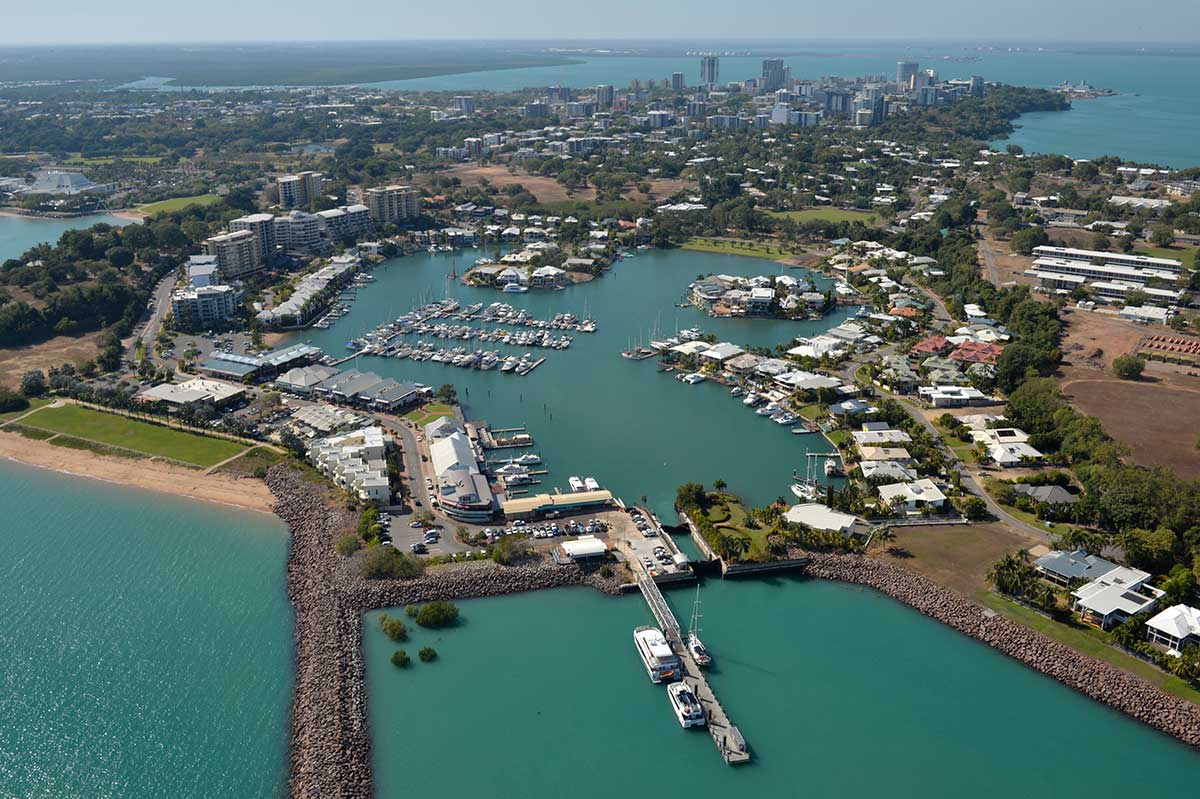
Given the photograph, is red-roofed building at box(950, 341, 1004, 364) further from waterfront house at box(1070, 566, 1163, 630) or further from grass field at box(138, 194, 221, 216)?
grass field at box(138, 194, 221, 216)

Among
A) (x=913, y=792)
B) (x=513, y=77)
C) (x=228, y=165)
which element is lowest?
(x=913, y=792)

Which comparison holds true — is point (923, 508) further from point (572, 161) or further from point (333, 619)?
point (572, 161)

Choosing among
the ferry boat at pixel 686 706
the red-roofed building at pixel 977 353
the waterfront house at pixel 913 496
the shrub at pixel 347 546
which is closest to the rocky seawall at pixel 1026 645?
the waterfront house at pixel 913 496

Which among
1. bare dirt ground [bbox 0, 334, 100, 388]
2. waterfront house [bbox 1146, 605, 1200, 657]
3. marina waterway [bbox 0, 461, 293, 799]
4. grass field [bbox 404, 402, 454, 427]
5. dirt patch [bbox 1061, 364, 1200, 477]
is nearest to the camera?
marina waterway [bbox 0, 461, 293, 799]

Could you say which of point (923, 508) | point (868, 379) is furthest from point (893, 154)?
point (923, 508)

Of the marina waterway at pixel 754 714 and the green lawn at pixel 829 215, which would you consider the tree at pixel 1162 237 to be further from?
the marina waterway at pixel 754 714

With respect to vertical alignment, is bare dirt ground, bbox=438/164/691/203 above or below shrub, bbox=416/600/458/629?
above

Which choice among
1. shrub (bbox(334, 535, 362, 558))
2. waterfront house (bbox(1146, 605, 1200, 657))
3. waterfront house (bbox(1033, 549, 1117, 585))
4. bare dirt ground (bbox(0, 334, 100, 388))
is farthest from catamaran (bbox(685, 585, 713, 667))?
bare dirt ground (bbox(0, 334, 100, 388))
